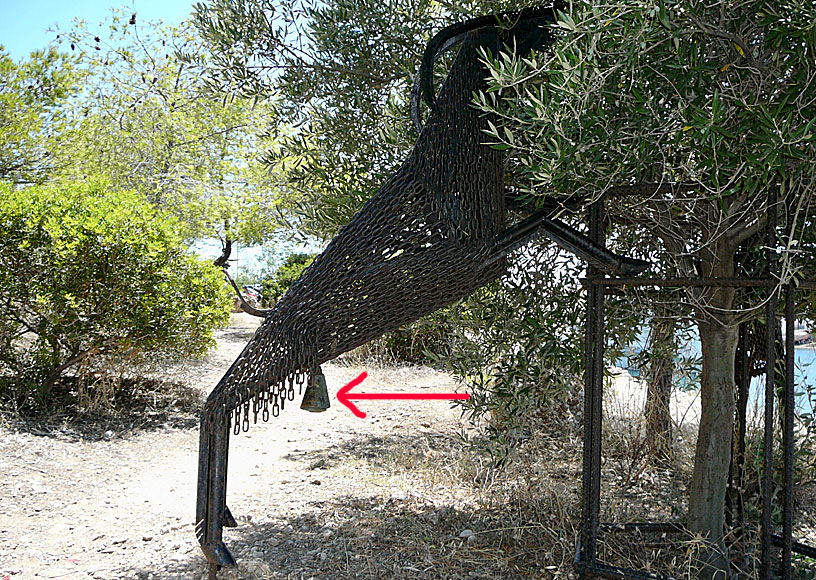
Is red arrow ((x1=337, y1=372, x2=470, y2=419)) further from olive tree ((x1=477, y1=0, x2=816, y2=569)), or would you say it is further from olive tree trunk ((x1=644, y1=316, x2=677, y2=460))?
olive tree ((x1=477, y1=0, x2=816, y2=569))

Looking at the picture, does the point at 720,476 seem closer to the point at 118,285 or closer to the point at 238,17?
the point at 238,17

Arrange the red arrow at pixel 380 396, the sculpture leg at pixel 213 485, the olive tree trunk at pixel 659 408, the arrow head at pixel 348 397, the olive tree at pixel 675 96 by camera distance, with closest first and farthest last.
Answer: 1. the olive tree at pixel 675 96
2. the sculpture leg at pixel 213 485
3. the olive tree trunk at pixel 659 408
4. the arrow head at pixel 348 397
5. the red arrow at pixel 380 396

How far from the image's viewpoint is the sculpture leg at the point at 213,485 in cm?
317

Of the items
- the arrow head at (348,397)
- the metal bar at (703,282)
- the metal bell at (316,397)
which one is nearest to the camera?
the metal bar at (703,282)

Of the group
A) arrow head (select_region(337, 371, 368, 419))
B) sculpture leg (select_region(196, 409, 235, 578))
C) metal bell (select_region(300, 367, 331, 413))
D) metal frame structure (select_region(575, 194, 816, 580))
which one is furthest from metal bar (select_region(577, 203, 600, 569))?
arrow head (select_region(337, 371, 368, 419))

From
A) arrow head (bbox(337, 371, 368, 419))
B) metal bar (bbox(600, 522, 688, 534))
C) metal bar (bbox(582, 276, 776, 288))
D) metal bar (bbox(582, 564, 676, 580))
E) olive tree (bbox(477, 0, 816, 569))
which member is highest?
olive tree (bbox(477, 0, 816, 569))

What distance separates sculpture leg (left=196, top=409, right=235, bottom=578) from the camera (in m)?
3.17

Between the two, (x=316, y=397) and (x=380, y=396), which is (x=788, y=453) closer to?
(x=316, y=397)

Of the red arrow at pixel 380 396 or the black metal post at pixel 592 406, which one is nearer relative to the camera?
the black metal post at pixel 592 406

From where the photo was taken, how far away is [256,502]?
504cm

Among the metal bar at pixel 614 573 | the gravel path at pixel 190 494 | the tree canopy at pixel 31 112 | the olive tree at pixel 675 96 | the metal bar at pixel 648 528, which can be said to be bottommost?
the gravel path at pixel 190 494

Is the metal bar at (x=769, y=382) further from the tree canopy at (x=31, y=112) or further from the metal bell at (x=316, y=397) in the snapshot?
the tree canopy at (x=31, y=112)

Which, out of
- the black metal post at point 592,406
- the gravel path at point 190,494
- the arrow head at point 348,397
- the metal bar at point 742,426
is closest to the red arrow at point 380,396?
the arrow head at point 348,397

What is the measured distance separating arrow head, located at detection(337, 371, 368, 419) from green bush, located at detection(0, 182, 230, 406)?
2254 millimetres
